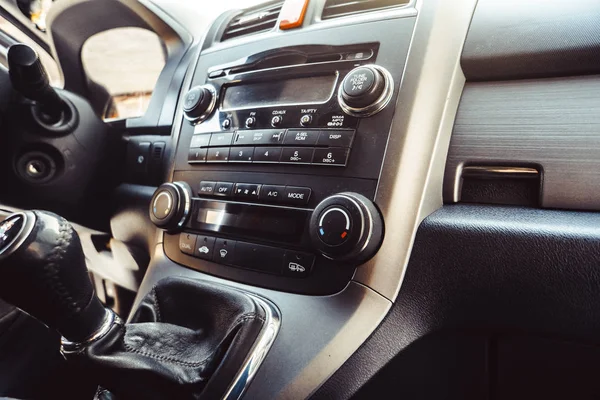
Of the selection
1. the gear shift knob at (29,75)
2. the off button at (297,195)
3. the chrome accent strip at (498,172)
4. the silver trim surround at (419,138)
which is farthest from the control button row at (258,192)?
the gear shift knob at (29,75)

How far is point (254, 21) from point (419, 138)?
0.50 metres

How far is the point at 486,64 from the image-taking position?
0.65 metres

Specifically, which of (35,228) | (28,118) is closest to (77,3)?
(28,118)

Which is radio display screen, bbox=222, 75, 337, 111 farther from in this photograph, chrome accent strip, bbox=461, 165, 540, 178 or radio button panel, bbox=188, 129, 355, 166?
chrome accent strip, bbox=461, 165, 540, 178

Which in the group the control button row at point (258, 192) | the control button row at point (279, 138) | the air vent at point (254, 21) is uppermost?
the air vent at point (254, 21)

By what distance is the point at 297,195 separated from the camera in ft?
2.27

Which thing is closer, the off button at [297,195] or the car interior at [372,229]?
the car interior at [372,229]

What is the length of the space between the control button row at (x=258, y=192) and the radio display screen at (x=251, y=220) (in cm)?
2

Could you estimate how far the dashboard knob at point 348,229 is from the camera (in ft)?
1.91

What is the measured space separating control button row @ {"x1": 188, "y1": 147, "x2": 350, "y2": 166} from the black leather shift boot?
0.72 feet

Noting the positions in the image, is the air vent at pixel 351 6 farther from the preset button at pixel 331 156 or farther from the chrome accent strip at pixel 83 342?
the chrome accent strip at pixel 83 342

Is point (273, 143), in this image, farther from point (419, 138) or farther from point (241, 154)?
point (419, 138)

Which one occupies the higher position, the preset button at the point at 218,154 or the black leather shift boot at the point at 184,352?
the preset button at the point at 218,154

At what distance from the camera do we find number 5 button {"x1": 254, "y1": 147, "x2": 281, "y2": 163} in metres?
0.73
